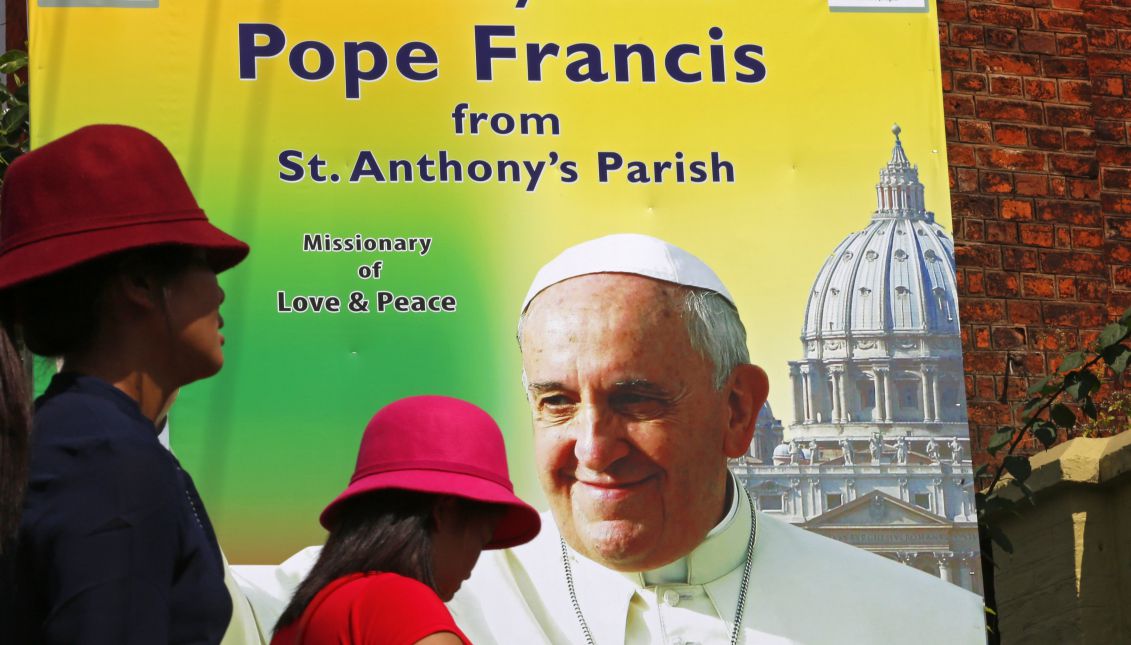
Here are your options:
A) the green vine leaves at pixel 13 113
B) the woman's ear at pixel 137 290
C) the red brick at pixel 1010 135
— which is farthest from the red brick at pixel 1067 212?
the woman's ear at pixel 137 290

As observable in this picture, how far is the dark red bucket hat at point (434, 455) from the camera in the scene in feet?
7.81

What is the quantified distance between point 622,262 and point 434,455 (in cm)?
184

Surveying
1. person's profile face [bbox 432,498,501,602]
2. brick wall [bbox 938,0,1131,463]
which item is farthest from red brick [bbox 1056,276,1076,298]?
person's profile face [bbox 432,498,501,602]

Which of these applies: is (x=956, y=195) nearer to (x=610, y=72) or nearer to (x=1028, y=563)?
(x=1028, y=563)

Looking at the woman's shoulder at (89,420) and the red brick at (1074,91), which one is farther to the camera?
the red brick at (1074,91)

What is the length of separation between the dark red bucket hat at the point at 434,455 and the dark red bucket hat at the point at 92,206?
0.52 meters

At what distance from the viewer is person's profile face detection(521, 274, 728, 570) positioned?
162 inches

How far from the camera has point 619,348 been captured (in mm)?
4137

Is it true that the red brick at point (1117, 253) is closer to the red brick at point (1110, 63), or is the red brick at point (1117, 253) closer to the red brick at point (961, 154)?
the red brick at point (1110, 63)

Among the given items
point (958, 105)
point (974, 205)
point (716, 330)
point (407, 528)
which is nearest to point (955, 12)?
point (958, 105)

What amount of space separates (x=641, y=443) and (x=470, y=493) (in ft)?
5.88

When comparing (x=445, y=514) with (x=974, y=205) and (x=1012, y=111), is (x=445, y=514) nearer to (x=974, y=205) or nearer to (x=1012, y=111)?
(x=974, y=205)

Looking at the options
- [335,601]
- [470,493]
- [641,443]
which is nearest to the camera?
[335,601]

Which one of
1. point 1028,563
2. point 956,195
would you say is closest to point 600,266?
point 956,195
